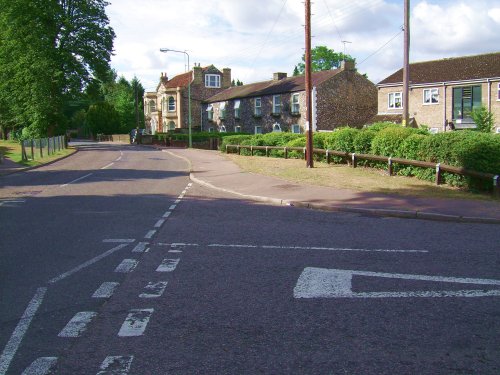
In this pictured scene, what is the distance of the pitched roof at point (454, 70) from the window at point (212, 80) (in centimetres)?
2941

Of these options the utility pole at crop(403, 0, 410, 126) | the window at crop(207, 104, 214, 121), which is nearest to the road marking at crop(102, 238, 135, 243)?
the utility pole at crop(403, 0, 410, 126)

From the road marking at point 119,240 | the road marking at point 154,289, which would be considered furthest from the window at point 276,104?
the road marking at point 154,289

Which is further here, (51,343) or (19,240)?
(19,240)

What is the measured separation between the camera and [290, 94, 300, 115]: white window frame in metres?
50.8

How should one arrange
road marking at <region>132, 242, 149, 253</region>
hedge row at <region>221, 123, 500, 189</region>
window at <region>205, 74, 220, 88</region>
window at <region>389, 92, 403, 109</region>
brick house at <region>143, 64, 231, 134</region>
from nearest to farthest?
road marking at <region>132, 242, 149, 253</region>, hedge row at <region>221, 123, 500, 189</region>, window at <region>389, 92, 403, 109</region>, brick house at <region>143, 64, 231, 134</region>, window at <region>205, 74, 220, 88</region>

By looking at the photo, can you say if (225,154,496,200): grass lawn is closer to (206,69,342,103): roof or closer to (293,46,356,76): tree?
(206,69,342,103): roof

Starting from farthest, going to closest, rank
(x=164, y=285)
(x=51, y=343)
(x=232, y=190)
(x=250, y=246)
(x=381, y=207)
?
(x=232, y=190) → (x=381, y=207) → (x=250, y=246) → (x=164, y=285) → (x=51, y=343)

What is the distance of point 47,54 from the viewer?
4850cm

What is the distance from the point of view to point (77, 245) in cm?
866

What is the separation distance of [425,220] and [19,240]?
8.23 metres

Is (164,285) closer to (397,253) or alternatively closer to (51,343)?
(51,343)

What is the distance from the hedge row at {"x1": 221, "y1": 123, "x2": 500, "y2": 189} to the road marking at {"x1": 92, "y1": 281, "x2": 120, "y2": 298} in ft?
37.3

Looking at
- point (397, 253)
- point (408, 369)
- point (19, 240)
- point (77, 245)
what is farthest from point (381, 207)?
point (408, 369)

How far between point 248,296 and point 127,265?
2.21 meters
